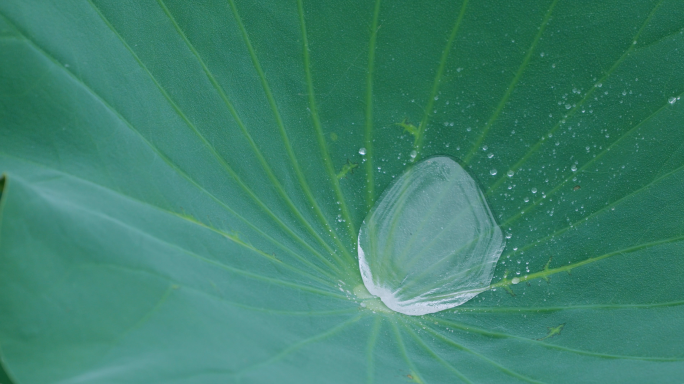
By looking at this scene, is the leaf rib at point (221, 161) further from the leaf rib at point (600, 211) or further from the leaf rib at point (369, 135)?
the leaf rib at point (600, 211)

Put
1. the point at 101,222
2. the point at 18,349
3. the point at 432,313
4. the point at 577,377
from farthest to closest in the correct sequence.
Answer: the point at 432,313, the point at 577,377, the point at 101,222, the point at 18,349

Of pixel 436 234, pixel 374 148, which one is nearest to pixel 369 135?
pixel 374 148

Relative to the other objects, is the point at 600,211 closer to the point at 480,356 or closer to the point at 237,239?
the point at 480,356

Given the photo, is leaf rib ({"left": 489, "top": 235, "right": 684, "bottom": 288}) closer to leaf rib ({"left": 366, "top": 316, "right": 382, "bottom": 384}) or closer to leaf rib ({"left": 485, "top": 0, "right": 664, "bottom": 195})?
leaf rib ({"left": 485, "top": 0, "right": 664, "bottom": 195})

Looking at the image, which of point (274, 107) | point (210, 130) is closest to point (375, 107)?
point (274, 107)

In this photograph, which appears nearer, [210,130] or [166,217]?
[166,217]

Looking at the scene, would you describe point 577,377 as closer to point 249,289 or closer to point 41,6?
point 249,289

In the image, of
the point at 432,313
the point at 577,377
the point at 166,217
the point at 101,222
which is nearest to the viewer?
the point at 101,222
